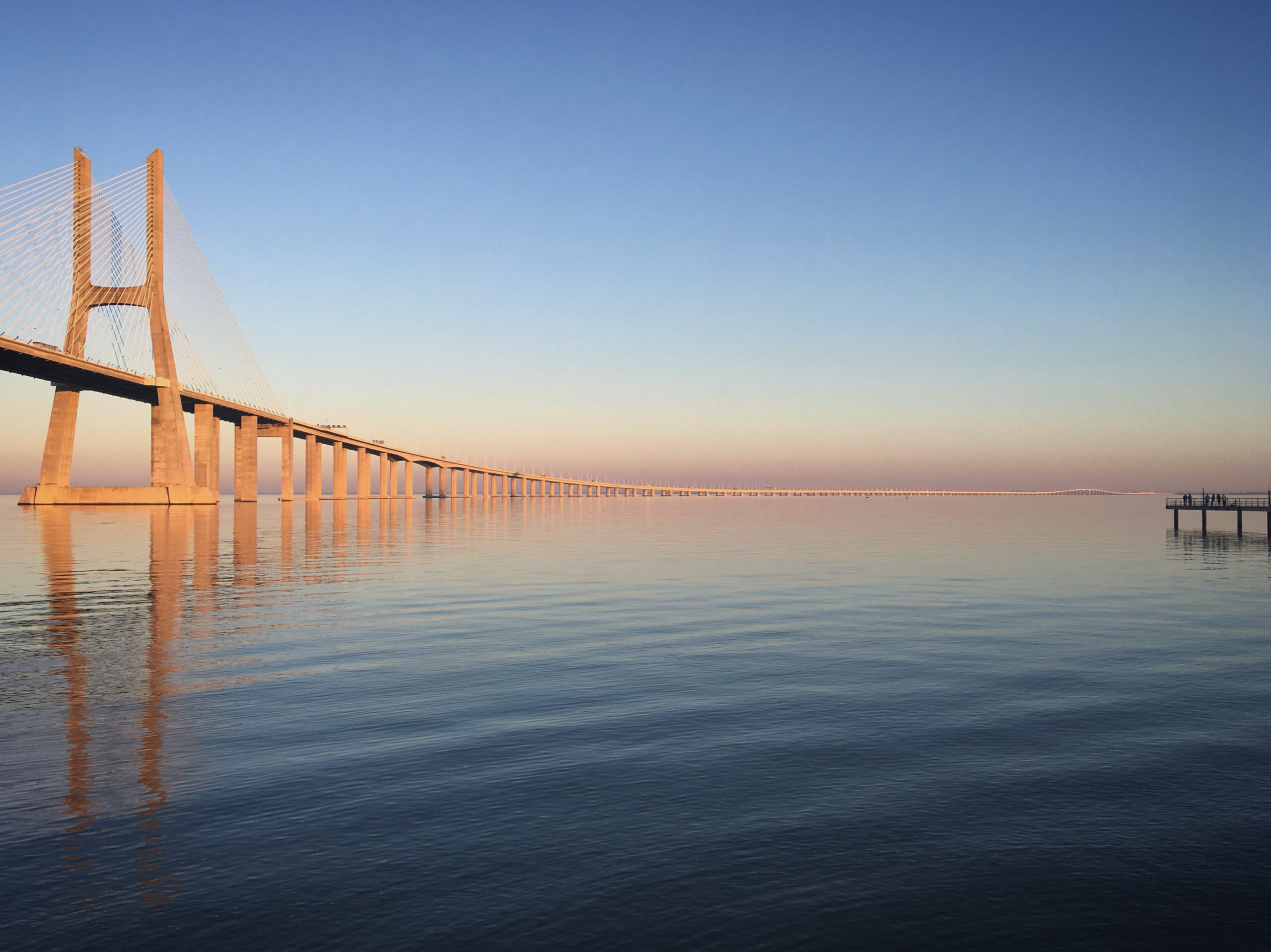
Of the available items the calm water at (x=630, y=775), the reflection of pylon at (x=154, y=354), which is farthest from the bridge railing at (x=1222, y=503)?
the reflection of pylon at (x=154, y=354)

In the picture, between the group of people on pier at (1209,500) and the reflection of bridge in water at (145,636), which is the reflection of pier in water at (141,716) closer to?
the reflection of bridge in water at (145,636)

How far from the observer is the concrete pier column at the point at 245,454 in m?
131

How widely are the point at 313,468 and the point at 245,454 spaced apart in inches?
1060

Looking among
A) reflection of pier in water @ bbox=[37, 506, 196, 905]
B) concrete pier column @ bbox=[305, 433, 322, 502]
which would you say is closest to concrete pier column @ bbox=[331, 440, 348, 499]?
concrete pier column @ bbox=[305, 433, 322, 502]

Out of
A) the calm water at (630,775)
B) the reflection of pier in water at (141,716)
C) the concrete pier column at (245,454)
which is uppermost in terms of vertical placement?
the concrete pier column at (245,454)

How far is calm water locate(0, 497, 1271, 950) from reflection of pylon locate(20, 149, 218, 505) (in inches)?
3378

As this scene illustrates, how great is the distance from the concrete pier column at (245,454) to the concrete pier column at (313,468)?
21.0 meters

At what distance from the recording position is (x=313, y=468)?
15912 cm

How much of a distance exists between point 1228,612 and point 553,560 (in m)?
27.2

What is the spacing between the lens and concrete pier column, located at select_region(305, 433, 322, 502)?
158 meters

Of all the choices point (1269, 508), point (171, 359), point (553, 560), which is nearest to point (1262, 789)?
point (553, 560)

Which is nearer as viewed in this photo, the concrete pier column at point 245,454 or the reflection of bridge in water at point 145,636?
the reflection of bridge in water at point 145,636

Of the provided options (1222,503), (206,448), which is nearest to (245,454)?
(206,448)

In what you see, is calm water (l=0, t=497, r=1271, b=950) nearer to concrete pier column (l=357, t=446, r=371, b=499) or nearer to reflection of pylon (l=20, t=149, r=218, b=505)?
reflection of pylon (l=20, t=149, r=218, b=505)
